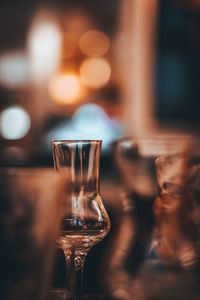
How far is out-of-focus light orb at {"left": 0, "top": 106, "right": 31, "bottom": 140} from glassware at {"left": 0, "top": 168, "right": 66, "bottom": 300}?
5.33 metres

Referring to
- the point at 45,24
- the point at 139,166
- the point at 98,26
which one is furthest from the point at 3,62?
the point at 139,166

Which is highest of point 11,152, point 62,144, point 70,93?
point 62,144

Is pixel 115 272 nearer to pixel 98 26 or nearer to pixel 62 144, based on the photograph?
pixel 62 144

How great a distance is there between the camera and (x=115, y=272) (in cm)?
95

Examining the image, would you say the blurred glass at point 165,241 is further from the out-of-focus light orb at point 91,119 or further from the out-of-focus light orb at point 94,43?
the out-of-focus light orb at point 94,43

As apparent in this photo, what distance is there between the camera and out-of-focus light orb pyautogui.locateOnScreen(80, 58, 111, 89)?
6.05 metres

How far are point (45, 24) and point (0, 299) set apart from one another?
5.69 metres

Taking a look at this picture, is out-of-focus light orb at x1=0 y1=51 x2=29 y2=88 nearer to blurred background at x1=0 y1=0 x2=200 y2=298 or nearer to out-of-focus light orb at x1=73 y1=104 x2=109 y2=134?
blurred background at x1=0 y1=0 x2=200 y2=298

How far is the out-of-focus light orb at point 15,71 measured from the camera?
6.20 m

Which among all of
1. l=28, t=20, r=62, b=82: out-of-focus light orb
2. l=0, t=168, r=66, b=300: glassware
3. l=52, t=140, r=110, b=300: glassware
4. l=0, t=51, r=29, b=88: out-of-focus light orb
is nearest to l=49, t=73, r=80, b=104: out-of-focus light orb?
l=28, t=20, r=62, b=82: out-of-focus light orb

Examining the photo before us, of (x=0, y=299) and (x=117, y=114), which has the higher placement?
Answer: (x=0, y=299)

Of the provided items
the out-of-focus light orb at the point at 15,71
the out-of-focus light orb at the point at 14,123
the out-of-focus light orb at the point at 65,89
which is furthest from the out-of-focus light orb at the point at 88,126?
the out-of-focus light orb at the point at 15,71

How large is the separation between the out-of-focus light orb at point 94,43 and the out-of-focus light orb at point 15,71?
0.53m

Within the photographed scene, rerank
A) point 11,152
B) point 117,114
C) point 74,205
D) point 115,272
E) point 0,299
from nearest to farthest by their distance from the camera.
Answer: point 0,299 < point 74,205 < point 115,272 < point 11,152 < point 117,114
